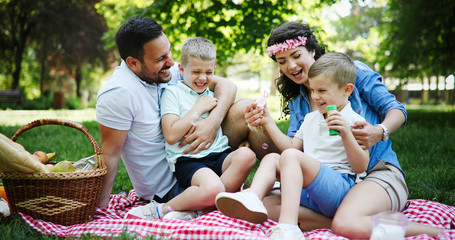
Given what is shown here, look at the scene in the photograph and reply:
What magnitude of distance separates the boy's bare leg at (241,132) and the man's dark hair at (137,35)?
0.85 m

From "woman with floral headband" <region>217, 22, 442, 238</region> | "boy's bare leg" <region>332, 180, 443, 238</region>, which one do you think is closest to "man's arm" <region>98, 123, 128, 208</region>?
"woman with floral headband" <region>217, 22, 442, 238</region>

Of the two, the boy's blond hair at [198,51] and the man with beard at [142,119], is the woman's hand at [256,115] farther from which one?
the boy's blond hair at [198,51]

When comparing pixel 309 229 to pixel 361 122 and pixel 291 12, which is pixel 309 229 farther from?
pixel 291 12

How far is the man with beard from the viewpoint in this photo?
270 cm

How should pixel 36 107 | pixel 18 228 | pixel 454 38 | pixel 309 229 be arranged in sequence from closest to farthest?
1. pixel 18 228
2. pixel 309 229
3. pixel 454 38
4. pixel 36 107

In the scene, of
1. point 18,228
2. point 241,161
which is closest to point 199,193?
point 241,161

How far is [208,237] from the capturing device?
2.17m

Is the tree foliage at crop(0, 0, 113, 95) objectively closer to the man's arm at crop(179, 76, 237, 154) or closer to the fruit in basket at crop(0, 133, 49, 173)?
the man's arm at crop(179, 76, 237, 154)

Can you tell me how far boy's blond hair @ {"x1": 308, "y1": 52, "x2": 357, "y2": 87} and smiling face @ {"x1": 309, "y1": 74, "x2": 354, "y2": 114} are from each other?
24 mm

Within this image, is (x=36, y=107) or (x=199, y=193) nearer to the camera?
(x=199, y=193)

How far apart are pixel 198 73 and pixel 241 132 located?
0.62m

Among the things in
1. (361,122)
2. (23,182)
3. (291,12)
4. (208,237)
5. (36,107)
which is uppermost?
(291,12)

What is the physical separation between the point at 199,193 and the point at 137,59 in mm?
1130

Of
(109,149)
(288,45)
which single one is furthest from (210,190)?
(288,45)
